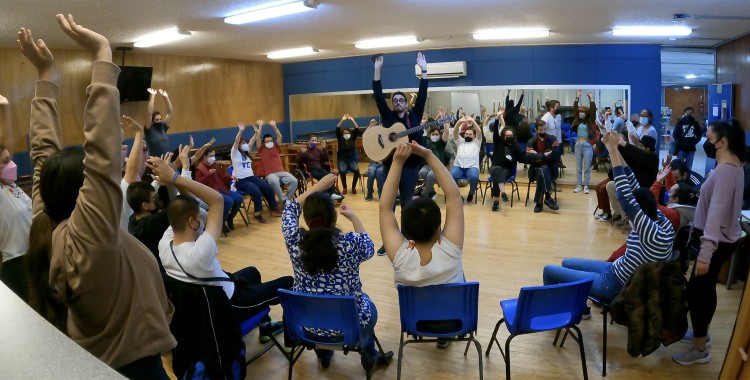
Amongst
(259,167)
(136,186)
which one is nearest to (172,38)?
(259,167)

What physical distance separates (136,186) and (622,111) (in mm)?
9401

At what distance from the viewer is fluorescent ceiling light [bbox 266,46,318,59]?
415 inches

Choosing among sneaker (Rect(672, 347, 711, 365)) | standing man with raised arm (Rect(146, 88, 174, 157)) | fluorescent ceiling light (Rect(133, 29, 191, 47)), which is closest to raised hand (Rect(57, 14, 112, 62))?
sneaker (Rect(672, 347, 711, 365))

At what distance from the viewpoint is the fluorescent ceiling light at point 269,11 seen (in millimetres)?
5857

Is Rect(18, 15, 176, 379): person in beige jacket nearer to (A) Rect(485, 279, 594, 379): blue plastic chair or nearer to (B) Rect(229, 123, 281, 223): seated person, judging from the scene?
(A) Rect(485, 279, 594, 379): blue plastic chair

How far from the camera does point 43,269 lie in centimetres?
159

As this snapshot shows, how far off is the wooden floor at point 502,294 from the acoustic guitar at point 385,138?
3.85 ft

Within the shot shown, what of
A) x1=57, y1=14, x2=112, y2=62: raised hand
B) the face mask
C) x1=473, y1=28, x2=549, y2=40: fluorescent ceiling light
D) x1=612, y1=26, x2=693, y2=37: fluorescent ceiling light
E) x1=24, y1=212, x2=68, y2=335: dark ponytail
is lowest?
x1=24, y1=212, x2=68, y2=335: dark ponytail

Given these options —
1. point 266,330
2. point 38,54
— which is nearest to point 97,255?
point 38,54

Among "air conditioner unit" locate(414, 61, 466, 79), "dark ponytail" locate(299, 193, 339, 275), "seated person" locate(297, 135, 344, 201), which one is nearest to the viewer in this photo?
"dark ponytail" locate(299, 193, 339, 275)

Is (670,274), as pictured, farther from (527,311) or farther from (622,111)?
(622,111)

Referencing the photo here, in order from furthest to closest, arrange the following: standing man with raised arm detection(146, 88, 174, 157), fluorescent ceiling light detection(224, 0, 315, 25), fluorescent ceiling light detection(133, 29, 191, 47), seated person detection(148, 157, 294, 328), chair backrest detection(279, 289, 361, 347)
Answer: standing man with raised arm detection(146, 88, 174, 157) < fluorescent ceiling light detection(133, 29, 191, 47) < fluorescent ceiling light detection(224, 0, 315, 25) < chair backrest detection(279, 289, 361, 347) < seated person detection(148, 157, 294, 328)

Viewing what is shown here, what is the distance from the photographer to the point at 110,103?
1337 mm

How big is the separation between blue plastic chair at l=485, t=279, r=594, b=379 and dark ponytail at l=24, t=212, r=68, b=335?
2201 mm
